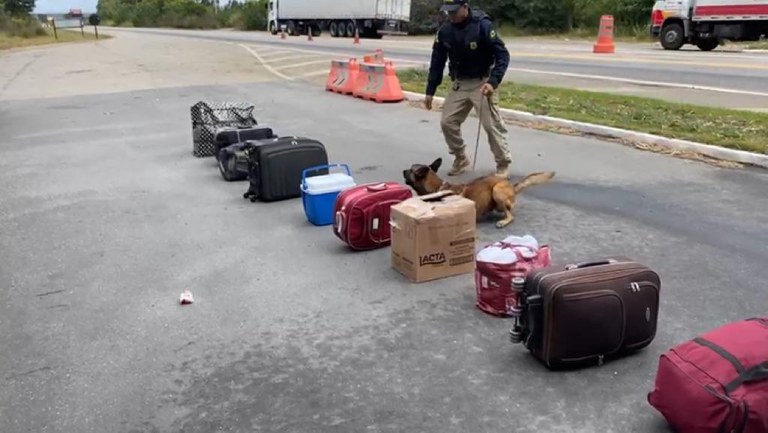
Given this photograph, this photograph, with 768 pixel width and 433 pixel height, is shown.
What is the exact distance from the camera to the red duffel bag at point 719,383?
2.75 m

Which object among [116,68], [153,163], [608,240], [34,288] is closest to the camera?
[34,288]

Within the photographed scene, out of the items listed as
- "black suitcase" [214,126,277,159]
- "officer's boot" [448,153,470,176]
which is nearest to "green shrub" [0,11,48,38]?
"black suitcase" [214,126,277,159]

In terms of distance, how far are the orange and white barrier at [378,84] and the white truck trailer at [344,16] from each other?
29.6 meters

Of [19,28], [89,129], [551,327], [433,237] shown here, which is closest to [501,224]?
[433,237]

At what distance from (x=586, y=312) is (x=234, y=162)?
525 cm

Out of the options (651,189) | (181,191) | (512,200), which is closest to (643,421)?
(512,200)

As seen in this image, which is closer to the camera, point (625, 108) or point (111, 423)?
point (111, 423)

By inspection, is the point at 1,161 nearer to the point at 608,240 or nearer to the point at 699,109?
the point at 608,240

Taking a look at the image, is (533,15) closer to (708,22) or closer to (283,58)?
A: (708,22)

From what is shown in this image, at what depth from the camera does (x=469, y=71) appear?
7.47 meters

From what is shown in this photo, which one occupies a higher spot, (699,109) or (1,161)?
(699,109)

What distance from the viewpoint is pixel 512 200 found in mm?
6211

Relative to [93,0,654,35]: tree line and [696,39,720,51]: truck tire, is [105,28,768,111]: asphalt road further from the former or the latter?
[93,0,654,35]: tree line

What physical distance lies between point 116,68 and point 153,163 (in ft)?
56.6
